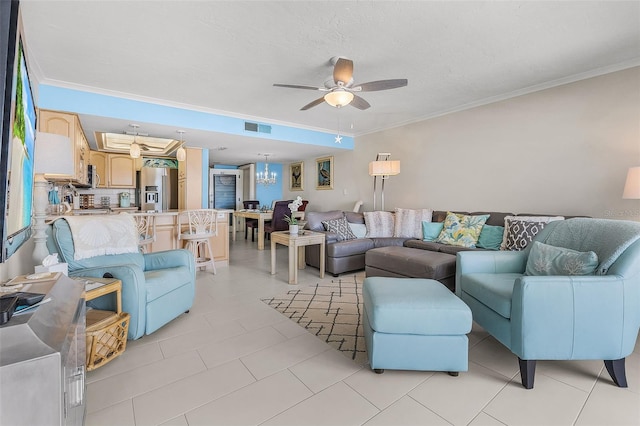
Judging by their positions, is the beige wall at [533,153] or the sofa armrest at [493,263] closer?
the sofa armrest at [493,263]

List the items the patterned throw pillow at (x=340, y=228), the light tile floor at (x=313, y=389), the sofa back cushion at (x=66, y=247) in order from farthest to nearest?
the patterned throw pillow at (x=340, y=228) < the sofa back cushion at (x=66, y=247) < the light tile floor at (x=313, y=389)

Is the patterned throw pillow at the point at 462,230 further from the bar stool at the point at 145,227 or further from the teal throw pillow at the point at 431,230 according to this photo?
the bar stool at the point at 145,227

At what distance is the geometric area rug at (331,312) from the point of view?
2.13 metres

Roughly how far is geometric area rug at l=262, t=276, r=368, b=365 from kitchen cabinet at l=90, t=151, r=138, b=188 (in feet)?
16.8

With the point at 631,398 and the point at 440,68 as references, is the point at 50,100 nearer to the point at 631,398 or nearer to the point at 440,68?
the point at 440,68

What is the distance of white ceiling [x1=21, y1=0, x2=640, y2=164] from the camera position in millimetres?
1935

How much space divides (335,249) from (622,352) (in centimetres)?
278

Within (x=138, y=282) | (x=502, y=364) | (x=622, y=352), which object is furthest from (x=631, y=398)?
(x=138, y=282)

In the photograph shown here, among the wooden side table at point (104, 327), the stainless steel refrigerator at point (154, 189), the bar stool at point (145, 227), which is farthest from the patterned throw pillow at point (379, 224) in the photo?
the stainless steel refrigerator at point (154, 189)

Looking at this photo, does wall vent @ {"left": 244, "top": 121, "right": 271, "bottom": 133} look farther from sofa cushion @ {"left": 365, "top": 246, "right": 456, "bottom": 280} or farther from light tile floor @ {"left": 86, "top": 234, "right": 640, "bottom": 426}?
light tile floor @ {"left": 86, "top": 234, "right": 640, "bottom": 426}

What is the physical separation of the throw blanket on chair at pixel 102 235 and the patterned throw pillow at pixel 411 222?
11.2 feet

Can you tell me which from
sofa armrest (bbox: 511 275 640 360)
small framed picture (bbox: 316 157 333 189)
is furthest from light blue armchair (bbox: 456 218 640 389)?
small framed picture (bbox: 316 157 333 189)

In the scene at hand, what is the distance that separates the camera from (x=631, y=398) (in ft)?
5.07

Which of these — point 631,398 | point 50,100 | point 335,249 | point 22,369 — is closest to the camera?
point 22,369
